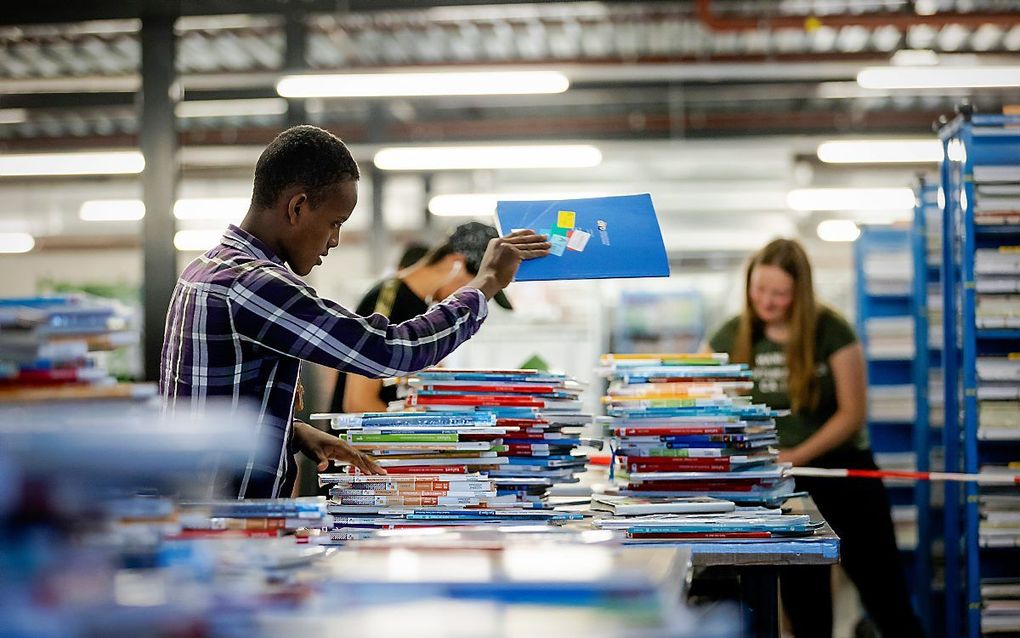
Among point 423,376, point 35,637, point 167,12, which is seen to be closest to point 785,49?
point 167,12

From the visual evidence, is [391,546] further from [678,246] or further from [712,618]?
[678,246]

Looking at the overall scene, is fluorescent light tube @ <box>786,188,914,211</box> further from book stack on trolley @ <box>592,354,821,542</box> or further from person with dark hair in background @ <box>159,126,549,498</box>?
person with dark hair in background @ <box>159,126,549,498</box>

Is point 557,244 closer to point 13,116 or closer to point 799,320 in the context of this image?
point 799,320

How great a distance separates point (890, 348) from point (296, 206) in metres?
5.43

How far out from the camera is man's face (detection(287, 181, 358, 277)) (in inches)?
98.5

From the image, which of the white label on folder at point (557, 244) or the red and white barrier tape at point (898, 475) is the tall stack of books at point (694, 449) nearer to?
the white label on folder at point (557, 244)

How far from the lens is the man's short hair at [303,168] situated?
2.48 m

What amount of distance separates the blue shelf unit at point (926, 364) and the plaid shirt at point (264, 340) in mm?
4428

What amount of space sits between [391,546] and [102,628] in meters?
0.71

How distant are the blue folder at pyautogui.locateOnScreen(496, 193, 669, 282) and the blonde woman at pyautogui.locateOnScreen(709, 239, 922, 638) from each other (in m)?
1.70

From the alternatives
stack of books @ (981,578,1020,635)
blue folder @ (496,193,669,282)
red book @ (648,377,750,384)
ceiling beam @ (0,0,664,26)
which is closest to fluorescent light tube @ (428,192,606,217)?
ceiling beam @ (0,0,664,26)

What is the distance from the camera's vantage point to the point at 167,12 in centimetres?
656

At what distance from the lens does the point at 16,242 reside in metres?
15.2

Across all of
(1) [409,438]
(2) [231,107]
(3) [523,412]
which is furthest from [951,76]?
(2) [231,107]
